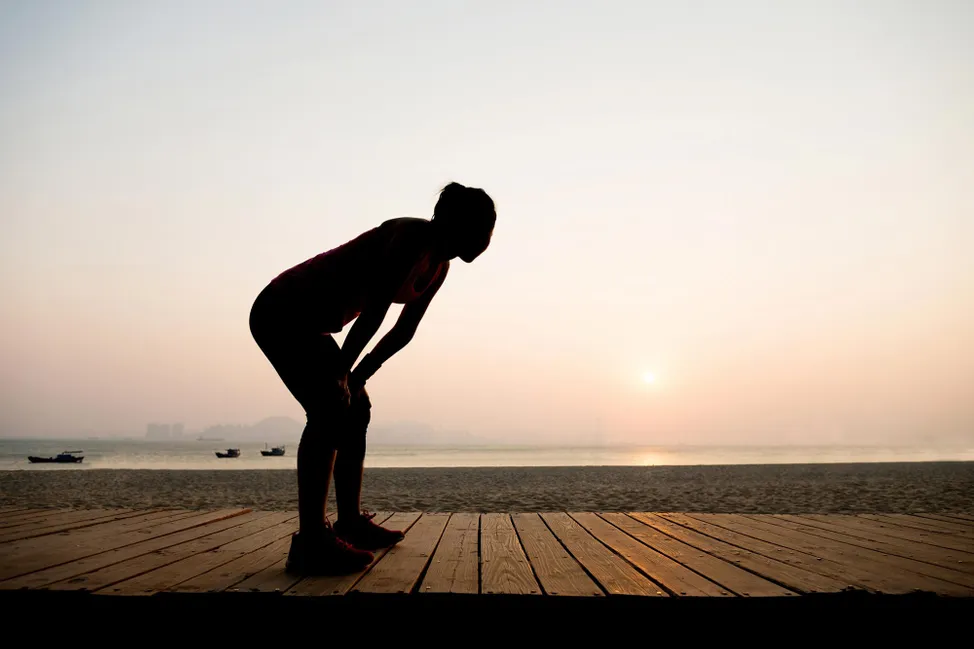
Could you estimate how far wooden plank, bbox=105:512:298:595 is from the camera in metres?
2.24

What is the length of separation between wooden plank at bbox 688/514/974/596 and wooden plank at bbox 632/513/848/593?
81 mm

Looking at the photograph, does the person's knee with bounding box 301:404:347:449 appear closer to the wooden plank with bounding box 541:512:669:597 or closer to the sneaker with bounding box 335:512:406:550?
the sneaker with bounding box 335:512:406:550

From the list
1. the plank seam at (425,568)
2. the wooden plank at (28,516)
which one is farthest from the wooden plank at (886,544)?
the wooden plank at (28,516)

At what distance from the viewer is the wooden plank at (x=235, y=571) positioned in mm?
2197

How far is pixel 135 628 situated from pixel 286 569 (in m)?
0.59

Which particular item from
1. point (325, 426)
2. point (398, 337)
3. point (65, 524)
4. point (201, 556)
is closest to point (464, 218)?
point (398, 337)

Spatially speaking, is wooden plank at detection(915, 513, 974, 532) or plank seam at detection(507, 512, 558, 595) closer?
plank seam at detection(507, 512, 558, 595)

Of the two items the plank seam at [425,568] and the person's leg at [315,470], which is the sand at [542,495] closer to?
the plank seam at [425,568]

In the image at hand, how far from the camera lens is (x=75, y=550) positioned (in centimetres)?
302

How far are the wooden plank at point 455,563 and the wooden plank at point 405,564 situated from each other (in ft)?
0.14

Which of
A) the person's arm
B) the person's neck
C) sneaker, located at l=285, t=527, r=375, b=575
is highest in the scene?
the person's neck

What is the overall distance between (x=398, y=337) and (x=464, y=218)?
0.98 m

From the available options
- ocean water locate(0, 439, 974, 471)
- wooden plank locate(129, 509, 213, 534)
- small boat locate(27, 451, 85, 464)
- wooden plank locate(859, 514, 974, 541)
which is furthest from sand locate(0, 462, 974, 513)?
small boat locate(27, 451, 85, 464)

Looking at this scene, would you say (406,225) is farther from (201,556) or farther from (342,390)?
(201,556)
